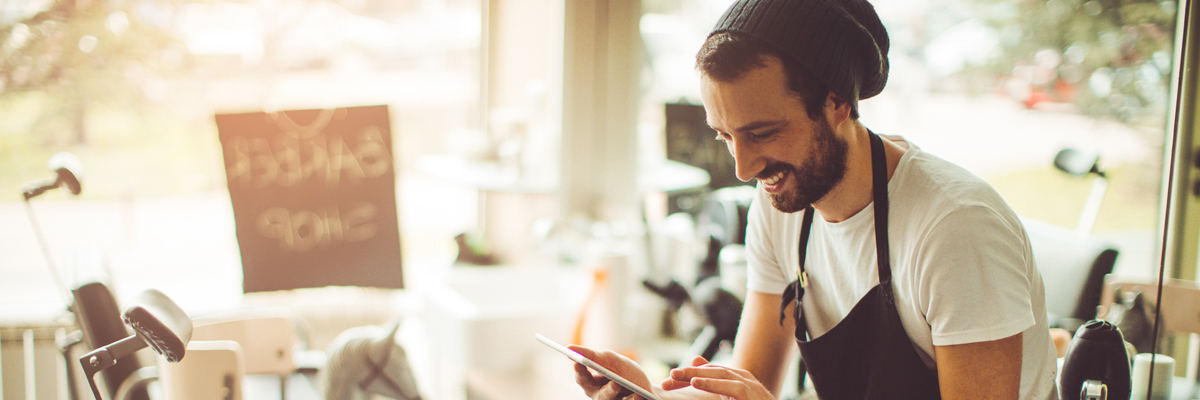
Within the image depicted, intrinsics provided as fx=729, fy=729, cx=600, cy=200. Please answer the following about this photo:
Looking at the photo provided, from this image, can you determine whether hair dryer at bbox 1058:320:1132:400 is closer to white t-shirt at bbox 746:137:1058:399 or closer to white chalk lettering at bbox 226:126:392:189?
white t-shirt at bbox 746:137:1058:399

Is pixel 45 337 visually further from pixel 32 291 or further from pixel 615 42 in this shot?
pixel 615 42

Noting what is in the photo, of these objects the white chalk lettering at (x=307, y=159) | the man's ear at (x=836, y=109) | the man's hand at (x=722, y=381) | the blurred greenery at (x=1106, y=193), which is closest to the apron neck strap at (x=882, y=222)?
the man's ear at (x=836, y=109)

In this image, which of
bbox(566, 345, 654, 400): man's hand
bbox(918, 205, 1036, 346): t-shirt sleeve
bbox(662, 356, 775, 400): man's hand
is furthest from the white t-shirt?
bbox(566, 345, 654, 400): man's hand

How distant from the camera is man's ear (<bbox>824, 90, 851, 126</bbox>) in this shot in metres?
0.95

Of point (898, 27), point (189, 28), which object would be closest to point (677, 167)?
point (898, 27)

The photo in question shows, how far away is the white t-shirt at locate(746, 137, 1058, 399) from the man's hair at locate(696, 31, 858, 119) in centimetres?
18

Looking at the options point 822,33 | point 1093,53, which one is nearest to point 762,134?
point 822,33

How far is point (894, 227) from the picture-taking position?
997 mm

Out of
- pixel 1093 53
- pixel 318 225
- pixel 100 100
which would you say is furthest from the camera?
→ pixel 100 100

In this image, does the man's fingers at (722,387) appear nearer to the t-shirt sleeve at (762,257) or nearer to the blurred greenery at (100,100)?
the t-shirt sleeve at (762,257)

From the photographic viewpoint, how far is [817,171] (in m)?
0.98

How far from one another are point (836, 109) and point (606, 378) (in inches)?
19.3

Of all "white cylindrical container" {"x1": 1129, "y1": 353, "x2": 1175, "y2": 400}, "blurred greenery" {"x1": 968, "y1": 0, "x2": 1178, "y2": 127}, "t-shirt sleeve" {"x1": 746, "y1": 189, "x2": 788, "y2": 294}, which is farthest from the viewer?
"blurred greenery" {"x1": 968, "y1": 0, "x2": 1178, "y2": 127}

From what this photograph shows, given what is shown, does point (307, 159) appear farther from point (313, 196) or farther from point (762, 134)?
point (762, 134)
